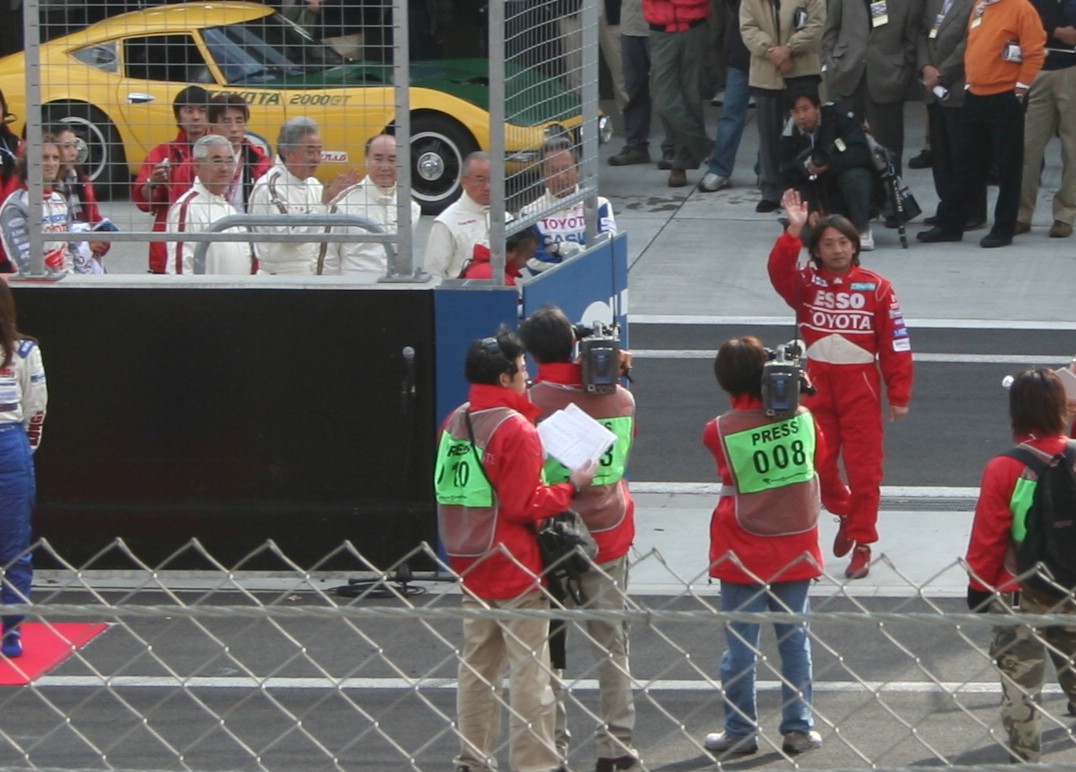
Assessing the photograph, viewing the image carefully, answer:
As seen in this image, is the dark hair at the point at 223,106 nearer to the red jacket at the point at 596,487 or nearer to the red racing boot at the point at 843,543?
the red jacket at the point at 596,487

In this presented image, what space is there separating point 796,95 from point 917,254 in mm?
1911

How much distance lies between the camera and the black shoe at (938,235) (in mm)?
14148

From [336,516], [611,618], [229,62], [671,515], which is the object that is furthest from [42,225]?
[611,618]

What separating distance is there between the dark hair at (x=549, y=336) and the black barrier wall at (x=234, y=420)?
1.50 m

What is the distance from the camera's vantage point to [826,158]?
513 inches

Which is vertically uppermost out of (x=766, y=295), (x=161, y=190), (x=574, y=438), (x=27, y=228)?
(x=161, y=190)

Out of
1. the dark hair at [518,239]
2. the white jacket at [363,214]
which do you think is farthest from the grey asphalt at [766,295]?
the dark hair at [518,239]

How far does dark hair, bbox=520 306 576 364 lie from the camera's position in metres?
5.85

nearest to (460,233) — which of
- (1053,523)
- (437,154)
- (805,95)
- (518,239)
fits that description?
(518,239)

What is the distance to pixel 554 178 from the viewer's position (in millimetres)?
8250

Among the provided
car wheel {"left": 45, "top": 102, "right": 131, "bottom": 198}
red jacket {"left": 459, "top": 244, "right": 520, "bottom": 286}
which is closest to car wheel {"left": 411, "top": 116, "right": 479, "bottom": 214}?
car wheel {"left": 45, "top": 102, "right": 131, "bottom": 198}

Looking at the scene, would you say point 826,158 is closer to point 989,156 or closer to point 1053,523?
point 989,156

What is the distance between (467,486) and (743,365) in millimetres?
1037

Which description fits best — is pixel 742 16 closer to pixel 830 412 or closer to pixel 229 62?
pixel 229 62
